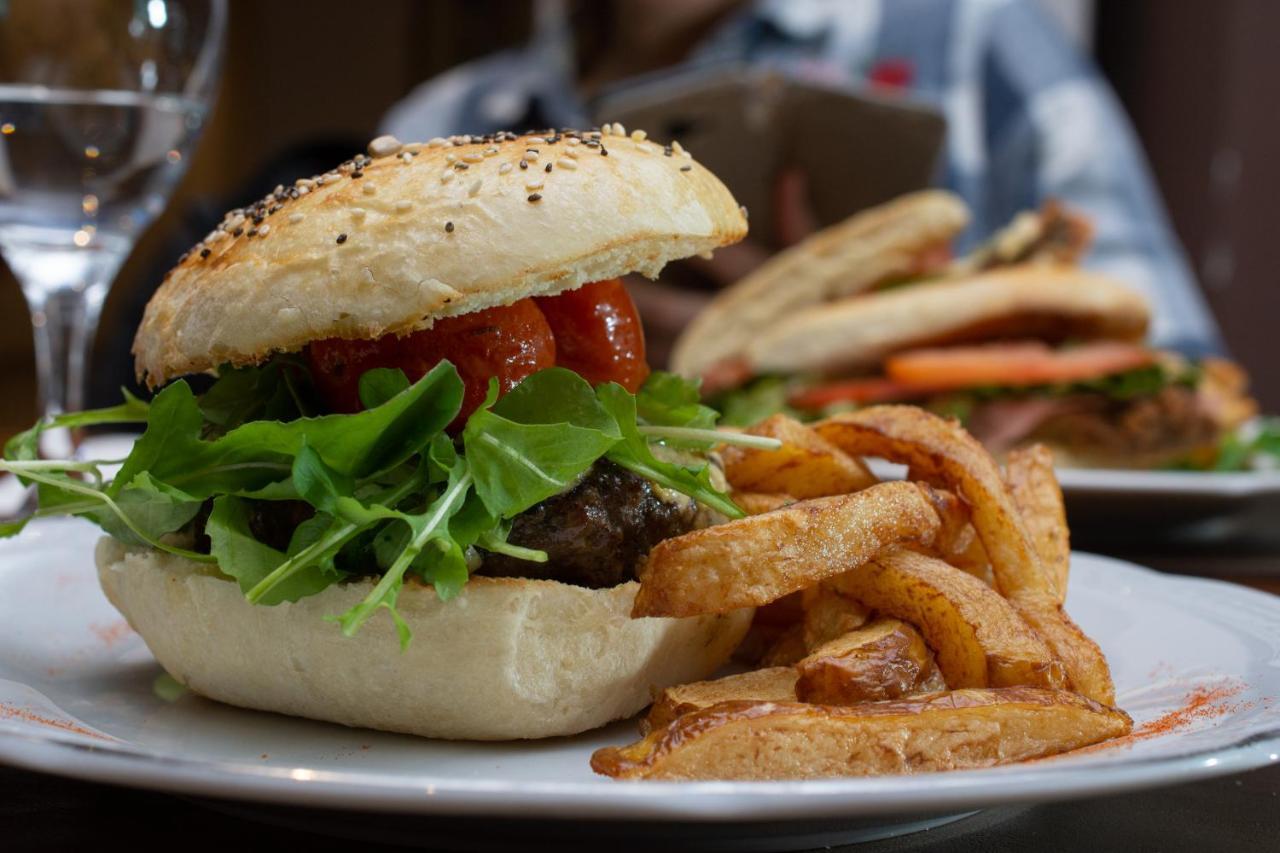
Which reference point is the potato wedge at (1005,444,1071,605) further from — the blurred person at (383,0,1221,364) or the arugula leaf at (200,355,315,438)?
the blurred person at (383,0,1221,364)

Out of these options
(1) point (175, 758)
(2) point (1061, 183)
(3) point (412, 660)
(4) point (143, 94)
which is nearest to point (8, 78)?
(4) point (143, 94)

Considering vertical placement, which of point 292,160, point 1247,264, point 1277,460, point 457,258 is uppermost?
point 457,258

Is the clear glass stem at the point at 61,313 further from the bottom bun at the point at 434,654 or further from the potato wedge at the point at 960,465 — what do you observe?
the potato wedge at the point at 960,465

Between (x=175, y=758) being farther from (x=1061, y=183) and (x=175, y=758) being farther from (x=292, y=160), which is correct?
(x=1061, y=183)

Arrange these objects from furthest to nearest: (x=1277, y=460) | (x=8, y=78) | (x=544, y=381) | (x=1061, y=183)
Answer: (x=1061, y=183), (x=1277, y=460), (x=8, y=78), (x=544, y=381)

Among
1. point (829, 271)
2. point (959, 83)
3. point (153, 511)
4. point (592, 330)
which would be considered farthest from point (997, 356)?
point (959, 83)

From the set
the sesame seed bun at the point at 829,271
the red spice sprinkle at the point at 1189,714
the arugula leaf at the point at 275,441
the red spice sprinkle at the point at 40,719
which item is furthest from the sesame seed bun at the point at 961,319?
the red spice sprinkle at the point at 40,719
